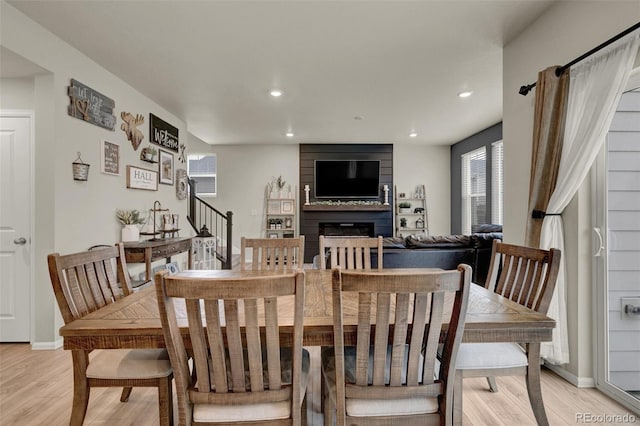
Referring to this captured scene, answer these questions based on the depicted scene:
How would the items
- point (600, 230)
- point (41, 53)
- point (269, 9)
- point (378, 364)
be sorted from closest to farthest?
point (378, 364), point (600, 230), point (269, 9), point (41, 53)

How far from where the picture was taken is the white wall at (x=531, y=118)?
197 centimetres

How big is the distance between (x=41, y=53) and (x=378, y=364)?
3.47m

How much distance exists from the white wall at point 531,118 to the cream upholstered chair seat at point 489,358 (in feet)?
3.14

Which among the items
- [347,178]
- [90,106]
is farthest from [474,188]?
[90,106]

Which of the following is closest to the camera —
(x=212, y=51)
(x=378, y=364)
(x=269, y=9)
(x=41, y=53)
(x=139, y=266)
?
(x=378, y=364)

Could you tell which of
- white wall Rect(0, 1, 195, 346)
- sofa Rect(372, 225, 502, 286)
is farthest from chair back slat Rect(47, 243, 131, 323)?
sofa Rect(372, 225, 502, 286)

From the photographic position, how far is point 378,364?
116 cm

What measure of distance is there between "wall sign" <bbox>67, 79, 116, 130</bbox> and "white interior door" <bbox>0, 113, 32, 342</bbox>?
19.3 inches

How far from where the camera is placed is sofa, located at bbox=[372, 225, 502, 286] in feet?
11.8

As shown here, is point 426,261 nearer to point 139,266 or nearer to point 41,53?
point 139,266

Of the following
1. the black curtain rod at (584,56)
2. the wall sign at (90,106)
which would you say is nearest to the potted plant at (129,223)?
the wall sign at (90,106)

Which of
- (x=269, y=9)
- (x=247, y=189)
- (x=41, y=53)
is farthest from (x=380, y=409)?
(x=247, y=189)

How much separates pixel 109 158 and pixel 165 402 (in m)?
2.95

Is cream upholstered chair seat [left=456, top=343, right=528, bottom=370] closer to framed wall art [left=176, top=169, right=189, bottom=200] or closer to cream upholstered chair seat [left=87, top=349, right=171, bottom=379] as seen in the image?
cream upholstered chair seat [left=87, top=349, right=171, bottom=379]
